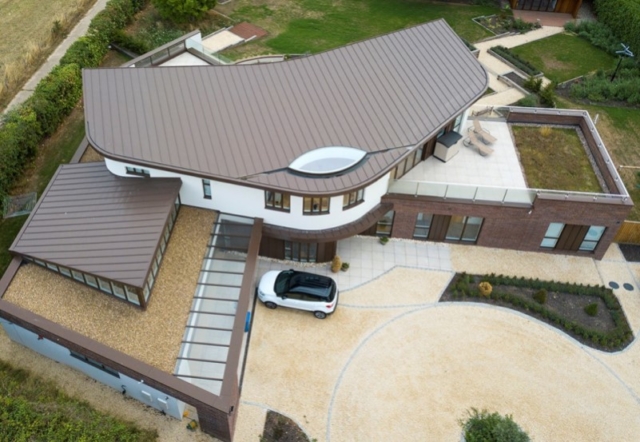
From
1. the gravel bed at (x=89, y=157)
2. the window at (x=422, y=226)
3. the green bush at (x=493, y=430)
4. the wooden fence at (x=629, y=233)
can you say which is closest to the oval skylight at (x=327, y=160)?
the window at (x=422, y=226)

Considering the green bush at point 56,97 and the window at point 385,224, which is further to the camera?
the green bush at point 56,97

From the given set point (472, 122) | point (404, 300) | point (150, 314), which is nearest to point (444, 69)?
point (472, 122)

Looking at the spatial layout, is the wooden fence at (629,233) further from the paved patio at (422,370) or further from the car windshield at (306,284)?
the car windshield at (306,284)

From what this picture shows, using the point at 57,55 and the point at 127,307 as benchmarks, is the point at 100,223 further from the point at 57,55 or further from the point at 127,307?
the point at 57,55

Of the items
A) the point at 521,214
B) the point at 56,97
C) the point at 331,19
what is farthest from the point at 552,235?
the point at 331,19

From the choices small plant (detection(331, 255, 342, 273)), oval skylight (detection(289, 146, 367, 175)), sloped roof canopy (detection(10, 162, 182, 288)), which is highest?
oval skylight (detection(289, 146, 367, 175))

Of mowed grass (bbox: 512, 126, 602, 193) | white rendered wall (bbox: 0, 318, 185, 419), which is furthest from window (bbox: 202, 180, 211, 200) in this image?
mowed grass (bbox: 512, 126, 602, 193)

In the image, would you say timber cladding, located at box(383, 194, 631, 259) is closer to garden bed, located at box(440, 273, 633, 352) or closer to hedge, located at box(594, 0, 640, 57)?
garden bed, located at box(440, 273, 633, 352)

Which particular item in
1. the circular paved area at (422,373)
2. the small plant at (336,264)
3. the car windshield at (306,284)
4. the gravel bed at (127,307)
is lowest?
A: the circular paved area at (422,373)
